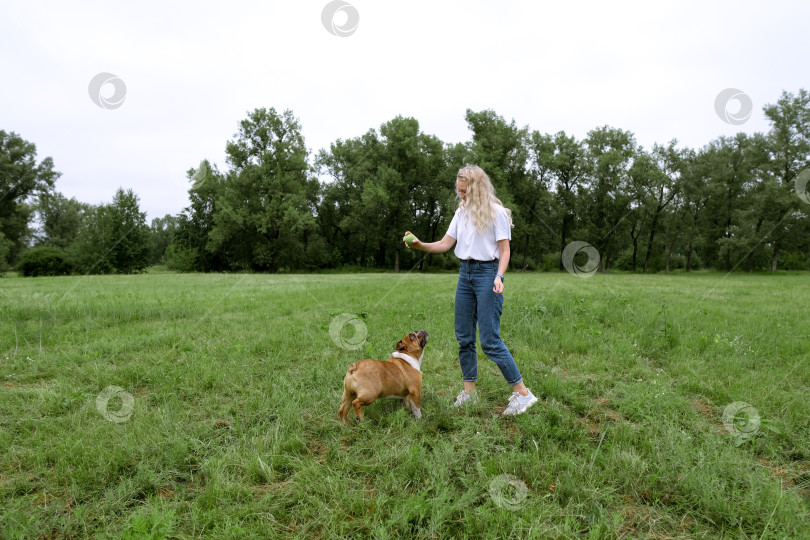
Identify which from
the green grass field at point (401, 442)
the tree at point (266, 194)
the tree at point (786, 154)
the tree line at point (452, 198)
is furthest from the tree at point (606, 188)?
the green grass field at point (401, 442)

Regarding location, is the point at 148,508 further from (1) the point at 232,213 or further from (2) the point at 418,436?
(1) the point at 232,213

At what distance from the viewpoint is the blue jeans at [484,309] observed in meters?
4.17

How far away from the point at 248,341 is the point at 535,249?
153 ft

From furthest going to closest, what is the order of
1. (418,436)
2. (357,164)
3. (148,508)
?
(357,164)
(418,436)
(148,508)

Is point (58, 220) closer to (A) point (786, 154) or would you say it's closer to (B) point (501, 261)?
(B) point (501, 261)

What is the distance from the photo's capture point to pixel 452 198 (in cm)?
3878

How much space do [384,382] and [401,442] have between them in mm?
574

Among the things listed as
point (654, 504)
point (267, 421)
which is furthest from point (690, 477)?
point (267, 421)

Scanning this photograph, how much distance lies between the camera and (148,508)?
278 cm

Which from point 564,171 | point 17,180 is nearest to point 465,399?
point 564,171

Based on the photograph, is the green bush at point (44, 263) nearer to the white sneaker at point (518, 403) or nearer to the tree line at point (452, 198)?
the tree line at point (452, 198)

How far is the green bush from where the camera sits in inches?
1389

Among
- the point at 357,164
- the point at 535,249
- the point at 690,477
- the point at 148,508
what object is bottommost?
the point at 148,508

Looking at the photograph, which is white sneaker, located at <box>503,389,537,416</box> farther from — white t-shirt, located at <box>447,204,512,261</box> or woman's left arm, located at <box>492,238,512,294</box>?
white t-shirt, located at <box>447,204,512,261</box>
